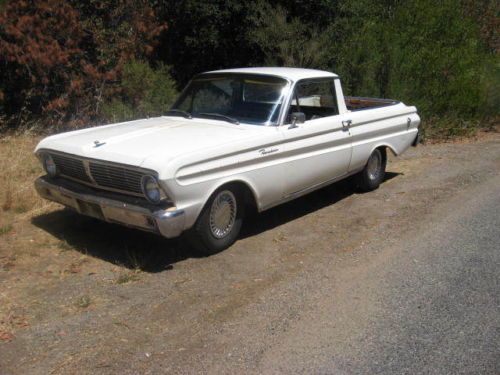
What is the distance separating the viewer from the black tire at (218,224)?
515 centimetres

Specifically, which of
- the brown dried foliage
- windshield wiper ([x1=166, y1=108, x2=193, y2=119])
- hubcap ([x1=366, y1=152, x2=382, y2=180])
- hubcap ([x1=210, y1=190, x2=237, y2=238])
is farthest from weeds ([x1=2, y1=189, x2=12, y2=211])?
hubcap ([x1=366, y1=152, x2=382, y2=180])

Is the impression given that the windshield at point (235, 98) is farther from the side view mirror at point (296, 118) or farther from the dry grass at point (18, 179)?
the dry grass at point (18, 179)

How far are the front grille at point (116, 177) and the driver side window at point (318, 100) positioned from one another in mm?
2267

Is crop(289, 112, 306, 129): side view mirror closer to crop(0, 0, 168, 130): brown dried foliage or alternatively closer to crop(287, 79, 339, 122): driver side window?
crop(287, 79, 339, 122): driver side window

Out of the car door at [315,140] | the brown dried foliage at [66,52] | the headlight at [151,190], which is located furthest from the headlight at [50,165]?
the brown dried foliage at [66,52]

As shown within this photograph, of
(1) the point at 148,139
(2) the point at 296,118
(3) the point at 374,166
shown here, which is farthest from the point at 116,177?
(3) the point at 374,166

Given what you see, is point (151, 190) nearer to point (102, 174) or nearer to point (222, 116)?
point (102, 174)

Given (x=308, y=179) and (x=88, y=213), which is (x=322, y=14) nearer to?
(x=308, y=179)

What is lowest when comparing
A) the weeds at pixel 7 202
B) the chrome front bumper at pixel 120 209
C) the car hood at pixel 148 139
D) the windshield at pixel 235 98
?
the weeds at pixel 7 202

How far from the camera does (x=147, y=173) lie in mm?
4676

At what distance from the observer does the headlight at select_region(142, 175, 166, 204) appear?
473 cm

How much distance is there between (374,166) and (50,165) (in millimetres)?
4124

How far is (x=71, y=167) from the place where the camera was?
5383 millimetres

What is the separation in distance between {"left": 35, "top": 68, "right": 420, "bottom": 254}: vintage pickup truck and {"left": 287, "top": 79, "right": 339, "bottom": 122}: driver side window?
13 millimetres
